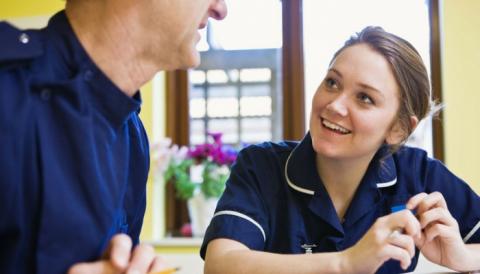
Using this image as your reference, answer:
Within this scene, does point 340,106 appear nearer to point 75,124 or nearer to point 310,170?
point 310,170

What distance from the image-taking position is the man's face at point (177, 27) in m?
0.83

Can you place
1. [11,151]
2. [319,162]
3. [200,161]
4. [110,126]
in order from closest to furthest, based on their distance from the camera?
1. [11,151]
2. [110,126]
3. [319,162]
4. [200,161]

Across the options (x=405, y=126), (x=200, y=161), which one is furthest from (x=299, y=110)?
(x=405, y=126)

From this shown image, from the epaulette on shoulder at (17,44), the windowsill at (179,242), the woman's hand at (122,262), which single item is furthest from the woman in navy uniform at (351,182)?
the windowsill at (179,242)

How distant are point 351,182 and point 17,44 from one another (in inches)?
38.7

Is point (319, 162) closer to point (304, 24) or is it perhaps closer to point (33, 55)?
point (33, 55)

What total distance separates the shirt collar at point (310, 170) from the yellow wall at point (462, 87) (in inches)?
54.5

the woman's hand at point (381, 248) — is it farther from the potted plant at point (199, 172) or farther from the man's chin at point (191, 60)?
the potted plant at point (199, 172)

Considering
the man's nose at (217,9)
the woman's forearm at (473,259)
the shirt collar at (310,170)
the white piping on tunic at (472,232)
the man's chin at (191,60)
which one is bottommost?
the woman's forearm at (473,259)

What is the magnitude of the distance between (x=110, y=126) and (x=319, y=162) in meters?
0.77

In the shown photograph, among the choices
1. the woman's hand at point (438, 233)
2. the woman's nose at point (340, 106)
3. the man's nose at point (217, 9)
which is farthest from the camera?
the woman's nose at point (340, 106)

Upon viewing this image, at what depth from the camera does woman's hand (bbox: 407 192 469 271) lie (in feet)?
4.14

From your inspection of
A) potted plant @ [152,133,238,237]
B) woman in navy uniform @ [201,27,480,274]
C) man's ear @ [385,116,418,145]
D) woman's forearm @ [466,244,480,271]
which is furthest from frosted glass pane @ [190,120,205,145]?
woman's forearm @ [466,244,480,271]

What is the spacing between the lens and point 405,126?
1.51 m
